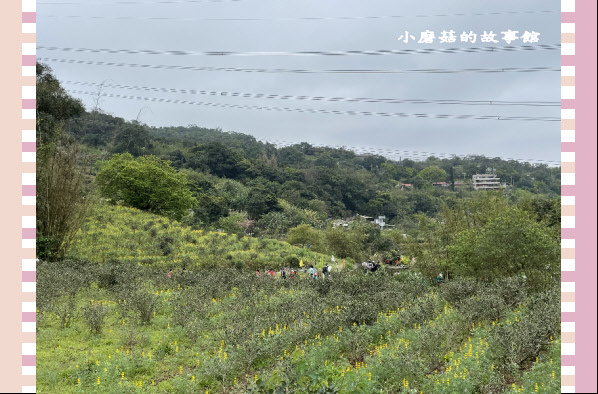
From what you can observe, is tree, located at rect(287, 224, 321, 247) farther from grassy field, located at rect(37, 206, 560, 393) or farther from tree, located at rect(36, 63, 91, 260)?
grassy field, located at rect(37, 206, 560, 393)

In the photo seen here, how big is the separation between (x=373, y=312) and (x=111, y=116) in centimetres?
7513

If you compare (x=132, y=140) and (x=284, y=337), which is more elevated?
(x=132, y=140)

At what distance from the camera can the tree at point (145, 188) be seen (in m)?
29.6

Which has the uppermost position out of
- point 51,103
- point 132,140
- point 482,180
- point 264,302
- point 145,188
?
point 132,140

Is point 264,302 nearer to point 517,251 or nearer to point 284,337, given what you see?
point 284,337

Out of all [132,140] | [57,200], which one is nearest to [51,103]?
[57,200]

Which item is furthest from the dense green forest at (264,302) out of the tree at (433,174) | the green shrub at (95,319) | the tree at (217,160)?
the tree at (433,174)

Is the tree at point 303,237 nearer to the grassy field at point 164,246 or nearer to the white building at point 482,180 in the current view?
the grassy field at point 164,246

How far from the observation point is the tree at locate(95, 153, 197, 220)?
2958 centimetres

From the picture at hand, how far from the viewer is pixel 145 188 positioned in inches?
1170

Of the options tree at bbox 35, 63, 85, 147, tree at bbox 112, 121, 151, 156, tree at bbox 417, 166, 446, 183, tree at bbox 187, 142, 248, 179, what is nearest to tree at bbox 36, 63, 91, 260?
tree at bbox 35, 63, 85, 147

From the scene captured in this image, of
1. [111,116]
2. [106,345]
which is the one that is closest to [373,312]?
[106,345]

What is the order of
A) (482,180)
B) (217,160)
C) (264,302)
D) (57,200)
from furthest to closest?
(482,180) < (217,160) < (57,200) < (264,302)

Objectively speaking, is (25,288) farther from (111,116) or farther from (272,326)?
(111,116)
